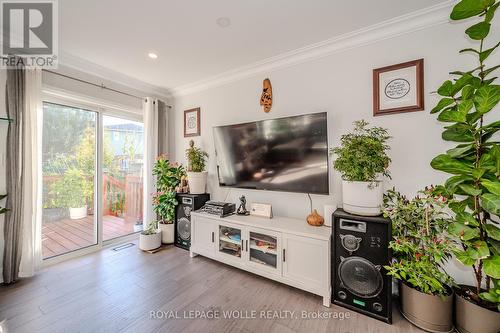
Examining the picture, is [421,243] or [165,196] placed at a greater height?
[165,196]

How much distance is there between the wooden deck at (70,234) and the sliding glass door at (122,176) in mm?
15

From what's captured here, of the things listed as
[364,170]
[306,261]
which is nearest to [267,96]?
[364,170]

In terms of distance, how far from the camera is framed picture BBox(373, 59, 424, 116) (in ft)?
6.04

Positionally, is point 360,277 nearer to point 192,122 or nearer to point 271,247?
point 271,247

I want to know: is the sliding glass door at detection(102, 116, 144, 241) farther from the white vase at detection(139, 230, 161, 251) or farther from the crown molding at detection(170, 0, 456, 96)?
the crown molding at detection(170, 0, 456, 96)

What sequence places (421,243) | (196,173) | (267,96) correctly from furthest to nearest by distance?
1. (196,173)
2. (267,96)
3. (421,243)

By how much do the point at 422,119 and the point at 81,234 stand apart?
4289 millimetres

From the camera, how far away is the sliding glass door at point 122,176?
10.4ft

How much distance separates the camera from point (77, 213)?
286cm

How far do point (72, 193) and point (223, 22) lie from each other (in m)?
2.90

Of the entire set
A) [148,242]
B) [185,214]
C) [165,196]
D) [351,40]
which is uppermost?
[351,40]

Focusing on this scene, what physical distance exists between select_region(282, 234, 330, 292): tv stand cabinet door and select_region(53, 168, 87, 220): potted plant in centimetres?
285

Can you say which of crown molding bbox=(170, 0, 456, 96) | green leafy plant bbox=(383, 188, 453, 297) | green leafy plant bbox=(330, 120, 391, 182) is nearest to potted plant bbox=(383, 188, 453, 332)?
green leafy plant bbox=(383, 188, 453, 297)

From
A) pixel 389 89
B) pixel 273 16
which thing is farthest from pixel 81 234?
pixel 389 89
